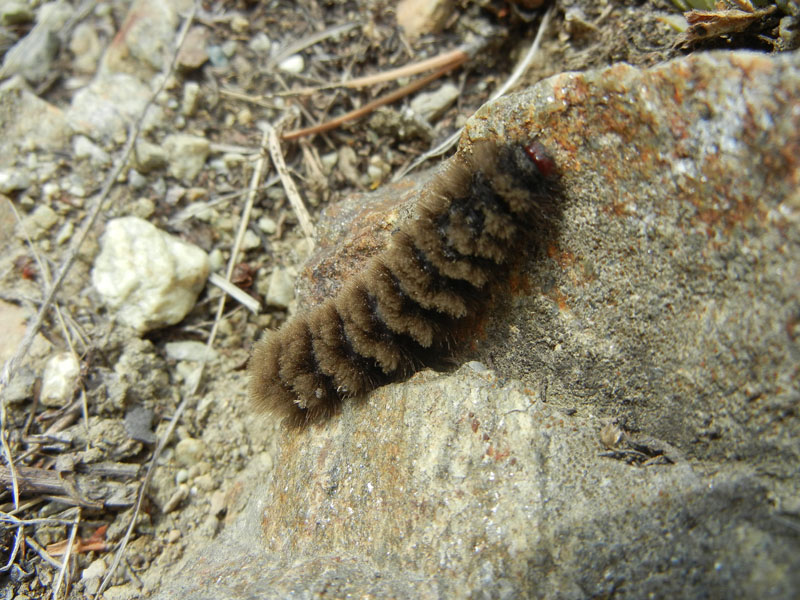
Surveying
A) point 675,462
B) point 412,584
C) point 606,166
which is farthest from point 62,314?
point 675,462

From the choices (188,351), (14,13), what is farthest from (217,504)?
(14,13)

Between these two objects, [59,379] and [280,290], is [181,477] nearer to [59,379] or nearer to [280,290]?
[59,379]

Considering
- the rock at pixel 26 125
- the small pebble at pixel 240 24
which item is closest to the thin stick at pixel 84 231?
the small pebble at pixel 240 24

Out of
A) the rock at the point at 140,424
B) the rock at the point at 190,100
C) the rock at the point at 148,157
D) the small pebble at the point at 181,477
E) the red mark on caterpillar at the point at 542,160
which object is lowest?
→ the small pebble at the point at 181,477

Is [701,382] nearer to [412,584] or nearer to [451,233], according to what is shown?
[451,233]

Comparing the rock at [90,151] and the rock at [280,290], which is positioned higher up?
the rock at [90,151]

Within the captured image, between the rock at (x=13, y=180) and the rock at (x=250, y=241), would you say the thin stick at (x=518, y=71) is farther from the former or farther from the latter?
the rock at (x=13, y=180)

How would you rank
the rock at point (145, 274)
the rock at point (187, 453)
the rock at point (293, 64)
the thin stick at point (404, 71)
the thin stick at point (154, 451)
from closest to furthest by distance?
the thin stick at point (154, 451) → the rock at point (187, 453) → the rock at point (145, 274) → the thin stick at point (404, 71) → the rock at point (293, 64)
